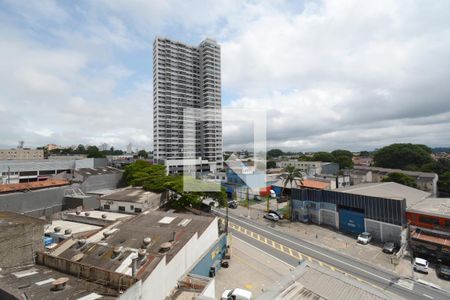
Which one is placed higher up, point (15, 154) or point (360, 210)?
point (15, 154)

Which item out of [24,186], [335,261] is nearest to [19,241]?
[24,186]

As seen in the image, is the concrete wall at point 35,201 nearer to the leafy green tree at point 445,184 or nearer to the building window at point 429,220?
the building window at point 429,220

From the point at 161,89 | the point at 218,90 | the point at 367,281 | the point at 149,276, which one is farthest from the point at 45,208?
the point at 218,90

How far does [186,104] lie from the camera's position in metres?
101

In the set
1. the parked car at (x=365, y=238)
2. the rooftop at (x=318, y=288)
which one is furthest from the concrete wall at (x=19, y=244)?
the parked car at (x=365, y=238)

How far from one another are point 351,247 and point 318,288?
22.8 metres

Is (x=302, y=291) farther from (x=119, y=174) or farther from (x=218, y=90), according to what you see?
(x=218, y=90)

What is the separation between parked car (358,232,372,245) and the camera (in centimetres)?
3110

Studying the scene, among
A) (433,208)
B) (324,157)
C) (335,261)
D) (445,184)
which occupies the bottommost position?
(335,261)

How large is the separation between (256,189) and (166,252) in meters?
46.8

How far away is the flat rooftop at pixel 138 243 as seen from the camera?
1591 centimetres

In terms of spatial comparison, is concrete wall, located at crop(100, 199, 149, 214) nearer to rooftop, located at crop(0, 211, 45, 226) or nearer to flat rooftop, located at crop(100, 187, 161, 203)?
flat rooftop, located at crop(100, 187, 161, 203)

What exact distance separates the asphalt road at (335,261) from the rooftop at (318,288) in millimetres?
13523

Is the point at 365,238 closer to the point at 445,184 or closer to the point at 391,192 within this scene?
the point at 391,192
